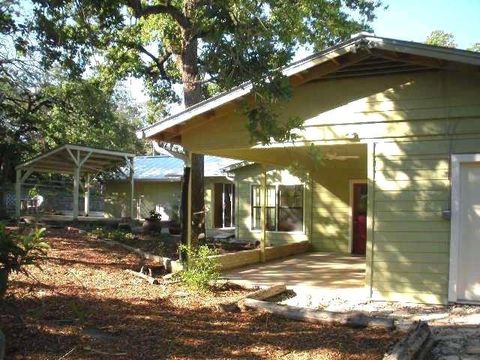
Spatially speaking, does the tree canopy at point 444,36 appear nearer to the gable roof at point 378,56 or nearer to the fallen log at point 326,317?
the gable roof at point 378,56

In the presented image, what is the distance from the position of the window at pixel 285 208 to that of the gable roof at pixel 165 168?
5396 mm

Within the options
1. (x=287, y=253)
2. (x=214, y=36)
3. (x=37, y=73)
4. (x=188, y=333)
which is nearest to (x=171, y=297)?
(x=188, y=333)

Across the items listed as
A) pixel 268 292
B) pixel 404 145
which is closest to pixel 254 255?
pixel 268 292

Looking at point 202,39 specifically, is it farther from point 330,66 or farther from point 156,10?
point 330,66

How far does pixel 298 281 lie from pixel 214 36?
5.16m

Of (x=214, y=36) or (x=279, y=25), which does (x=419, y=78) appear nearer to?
(x=214, y=36)

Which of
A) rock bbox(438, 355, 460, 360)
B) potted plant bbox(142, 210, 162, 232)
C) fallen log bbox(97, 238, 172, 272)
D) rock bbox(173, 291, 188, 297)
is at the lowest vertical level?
rock bbox(173, 291, 188, 297)

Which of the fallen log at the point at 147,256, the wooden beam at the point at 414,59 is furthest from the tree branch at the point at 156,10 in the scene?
the fallen log at the point at 147,256

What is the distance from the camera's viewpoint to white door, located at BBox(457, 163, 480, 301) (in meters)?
8.26

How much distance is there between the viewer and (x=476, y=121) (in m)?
8.22

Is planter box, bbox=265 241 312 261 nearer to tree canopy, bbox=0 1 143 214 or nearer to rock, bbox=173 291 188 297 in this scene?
rock, bbox=173 291 188 297

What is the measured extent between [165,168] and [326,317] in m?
22.0

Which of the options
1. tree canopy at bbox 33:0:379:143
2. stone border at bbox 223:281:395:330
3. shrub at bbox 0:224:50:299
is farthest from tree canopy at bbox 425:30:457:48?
shrub at bbox 0:224:50:299

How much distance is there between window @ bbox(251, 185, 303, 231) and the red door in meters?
1.86
